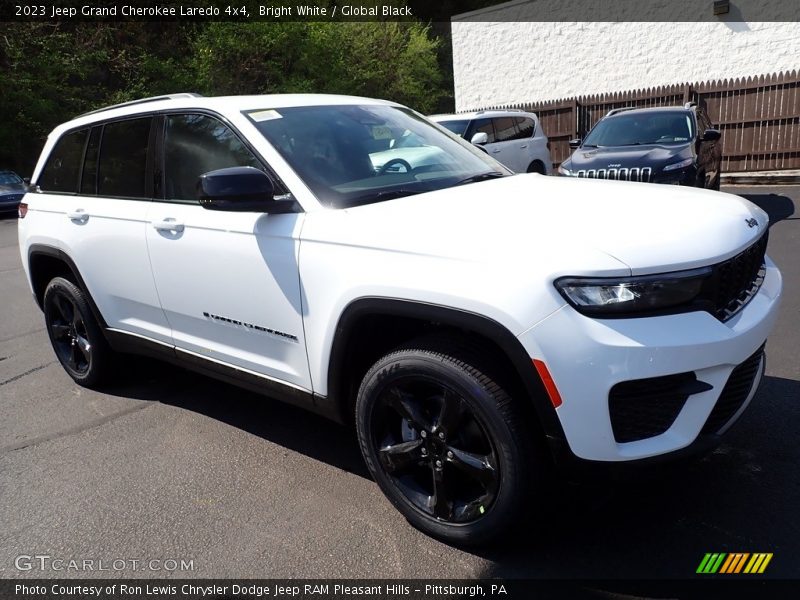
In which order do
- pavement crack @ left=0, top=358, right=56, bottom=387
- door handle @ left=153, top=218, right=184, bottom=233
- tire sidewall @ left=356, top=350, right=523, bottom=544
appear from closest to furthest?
tire sidewall @ left=356, top=350, right=523, bottom=544, door handle @ left=153, top=218, right=184, bottom=233, pavement crack @ left=0, top=358, right=56, bottom=387

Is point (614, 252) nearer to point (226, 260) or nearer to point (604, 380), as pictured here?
point (604, 380)

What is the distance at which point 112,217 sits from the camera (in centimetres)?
382

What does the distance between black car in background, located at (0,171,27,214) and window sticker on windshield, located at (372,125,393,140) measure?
Answer: 17.9m

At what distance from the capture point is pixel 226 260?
10.2 ft

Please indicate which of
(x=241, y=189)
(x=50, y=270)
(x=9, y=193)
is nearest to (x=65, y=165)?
(x=50, y=270)

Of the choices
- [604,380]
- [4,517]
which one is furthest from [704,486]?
[4,517]

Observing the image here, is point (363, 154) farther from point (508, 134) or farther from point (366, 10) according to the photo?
point (366, 10)

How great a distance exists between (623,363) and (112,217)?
3.05m

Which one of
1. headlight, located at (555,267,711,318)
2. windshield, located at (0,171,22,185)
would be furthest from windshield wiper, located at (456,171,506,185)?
windshield, located at (0,171,22,185)

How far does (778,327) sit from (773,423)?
1.67 meters

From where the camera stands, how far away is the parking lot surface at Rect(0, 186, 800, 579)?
2.56 metres

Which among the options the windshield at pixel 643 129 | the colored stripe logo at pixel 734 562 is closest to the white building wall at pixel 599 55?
the windshield at pixel 643 129

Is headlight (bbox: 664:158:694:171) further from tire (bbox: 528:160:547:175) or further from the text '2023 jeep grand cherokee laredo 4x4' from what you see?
the text '2023 jeep grand cherokee laredo 4x4'

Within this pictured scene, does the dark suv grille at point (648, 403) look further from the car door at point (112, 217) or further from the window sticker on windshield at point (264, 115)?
the car door at point (112, 217)
